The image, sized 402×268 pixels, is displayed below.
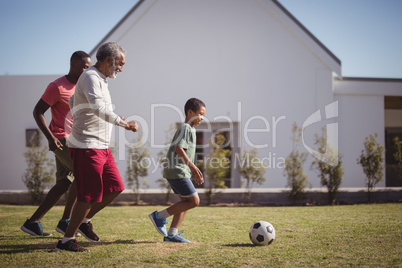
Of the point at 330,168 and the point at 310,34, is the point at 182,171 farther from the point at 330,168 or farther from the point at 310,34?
the point at 310,34

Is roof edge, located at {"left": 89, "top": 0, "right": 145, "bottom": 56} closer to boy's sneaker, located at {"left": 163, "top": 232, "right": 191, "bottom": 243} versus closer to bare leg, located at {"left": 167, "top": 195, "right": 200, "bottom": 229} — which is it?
bare leg, located at {"left": 167, "top": 195, "right": 200, "bottom": 229}

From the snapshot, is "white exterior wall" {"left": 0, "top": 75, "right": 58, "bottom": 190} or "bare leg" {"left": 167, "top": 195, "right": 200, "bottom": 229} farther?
"white exterior wall" {"left": 0, "top": 75, "right": 58, "bottom": 190}

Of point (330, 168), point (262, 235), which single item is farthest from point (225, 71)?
point (262, 235)

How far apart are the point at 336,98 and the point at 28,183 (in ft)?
30.8

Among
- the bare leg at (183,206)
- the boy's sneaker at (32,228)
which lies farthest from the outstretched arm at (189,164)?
the boy's sneaker at (32,228)

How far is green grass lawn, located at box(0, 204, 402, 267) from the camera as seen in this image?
3.94 metres

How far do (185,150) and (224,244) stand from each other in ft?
3.86

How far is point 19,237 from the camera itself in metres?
5.29

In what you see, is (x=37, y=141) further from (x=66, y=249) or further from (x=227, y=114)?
(x=66, y=249)

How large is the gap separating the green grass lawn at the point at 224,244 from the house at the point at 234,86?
19.2 feet

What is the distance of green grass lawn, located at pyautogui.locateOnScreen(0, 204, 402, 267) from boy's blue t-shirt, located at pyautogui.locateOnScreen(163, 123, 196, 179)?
0.81 m

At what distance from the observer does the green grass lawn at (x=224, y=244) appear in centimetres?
394

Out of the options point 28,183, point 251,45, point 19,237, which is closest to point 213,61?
point 251,45

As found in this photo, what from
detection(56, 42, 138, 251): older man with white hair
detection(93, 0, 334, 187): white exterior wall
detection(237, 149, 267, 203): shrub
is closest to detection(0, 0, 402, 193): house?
detection(93, 0, 334, 187): white exterior wall
